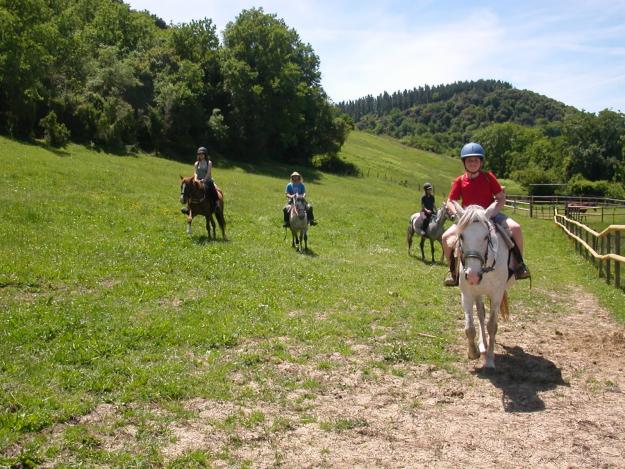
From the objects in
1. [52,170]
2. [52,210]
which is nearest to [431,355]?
[52,210]

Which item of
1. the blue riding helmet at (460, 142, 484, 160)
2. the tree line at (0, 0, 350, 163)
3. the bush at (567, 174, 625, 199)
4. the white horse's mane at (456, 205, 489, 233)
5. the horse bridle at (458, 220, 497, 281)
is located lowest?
the bush at (567, 174, 625, 199)

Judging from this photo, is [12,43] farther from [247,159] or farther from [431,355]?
[431,355]

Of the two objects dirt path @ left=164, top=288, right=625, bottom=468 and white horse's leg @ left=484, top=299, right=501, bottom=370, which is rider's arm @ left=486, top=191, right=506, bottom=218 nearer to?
white horse's leg @ left=484, top=299, right=501, bottom=370

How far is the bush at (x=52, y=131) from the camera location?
3630 centimetres

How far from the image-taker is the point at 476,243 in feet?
24.1

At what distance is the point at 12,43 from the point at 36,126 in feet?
18.4

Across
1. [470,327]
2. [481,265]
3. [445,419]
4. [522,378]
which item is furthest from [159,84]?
[445,419]

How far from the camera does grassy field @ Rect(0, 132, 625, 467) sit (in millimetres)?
5891

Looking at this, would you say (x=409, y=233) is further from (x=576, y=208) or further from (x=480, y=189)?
(x=576, y=208)

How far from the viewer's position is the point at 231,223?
76.4 ft

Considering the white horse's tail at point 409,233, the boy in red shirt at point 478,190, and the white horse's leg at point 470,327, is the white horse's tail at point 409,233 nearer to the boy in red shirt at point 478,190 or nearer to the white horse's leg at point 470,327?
the boy in red shirt at point 478,190

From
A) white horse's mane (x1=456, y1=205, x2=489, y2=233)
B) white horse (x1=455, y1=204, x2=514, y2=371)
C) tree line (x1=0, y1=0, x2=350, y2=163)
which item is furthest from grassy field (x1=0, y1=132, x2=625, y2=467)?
tree line (x1=0, y1=0, x2=350, y2=163)

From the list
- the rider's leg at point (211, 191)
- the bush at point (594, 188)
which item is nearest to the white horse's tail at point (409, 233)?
the rider's leg at point (211, 191)

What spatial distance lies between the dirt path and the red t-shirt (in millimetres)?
2567
